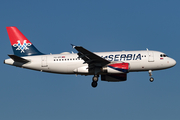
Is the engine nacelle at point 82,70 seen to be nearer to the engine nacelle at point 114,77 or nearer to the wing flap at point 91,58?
the wing flap at point 91,58

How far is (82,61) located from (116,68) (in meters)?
5.22

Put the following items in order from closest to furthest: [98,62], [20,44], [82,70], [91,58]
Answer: [91,58] → [98,62] → [82,70] → [20,44]

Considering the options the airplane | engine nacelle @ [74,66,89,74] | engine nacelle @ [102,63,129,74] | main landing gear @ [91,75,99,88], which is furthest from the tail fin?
engine nacelle @ [102,63,129,74]

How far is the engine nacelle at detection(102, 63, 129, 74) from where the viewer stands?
4506 centimetres

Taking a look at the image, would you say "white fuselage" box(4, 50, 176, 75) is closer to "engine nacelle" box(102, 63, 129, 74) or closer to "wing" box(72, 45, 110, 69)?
"engine nacelle" box(102, 63, 129, 74)

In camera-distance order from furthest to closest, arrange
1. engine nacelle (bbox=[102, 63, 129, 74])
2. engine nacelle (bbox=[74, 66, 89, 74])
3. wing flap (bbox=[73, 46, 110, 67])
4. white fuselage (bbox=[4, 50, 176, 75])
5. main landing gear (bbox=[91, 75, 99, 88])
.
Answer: main landing gear (bbox=[91, 75, 99, 88]) < engine nacelle (bbox=[74, 66, 89, 74]) < white fuselage (bbox=[4, 50, 176, 75]) < engine nacelle (bbox=[102, 63, 129, 74]) < wing flap (bbox=[73, 46, 110, 67])

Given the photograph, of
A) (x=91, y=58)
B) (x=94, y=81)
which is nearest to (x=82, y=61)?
(x=91, y=58)

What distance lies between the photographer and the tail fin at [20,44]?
167ft

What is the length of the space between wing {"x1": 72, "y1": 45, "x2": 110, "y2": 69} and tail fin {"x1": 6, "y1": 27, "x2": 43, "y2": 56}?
8769mm

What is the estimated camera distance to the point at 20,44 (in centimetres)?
5153


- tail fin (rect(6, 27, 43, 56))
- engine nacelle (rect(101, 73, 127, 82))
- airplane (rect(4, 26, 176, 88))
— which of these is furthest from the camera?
tail fin (rect(6, 27, 43, 56))

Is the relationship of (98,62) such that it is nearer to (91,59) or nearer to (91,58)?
(91,59)

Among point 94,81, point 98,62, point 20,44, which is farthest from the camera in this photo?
point 20,44

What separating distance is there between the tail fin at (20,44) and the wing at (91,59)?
345 inches
